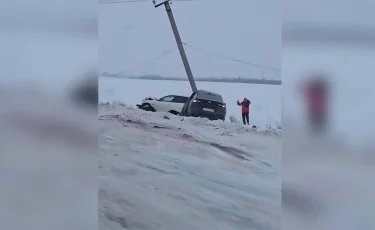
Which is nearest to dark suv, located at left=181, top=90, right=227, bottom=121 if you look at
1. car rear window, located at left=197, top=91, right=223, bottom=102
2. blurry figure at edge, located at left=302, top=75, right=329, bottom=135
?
car rear window, located at left=197, top=91, right=223, bottom=102

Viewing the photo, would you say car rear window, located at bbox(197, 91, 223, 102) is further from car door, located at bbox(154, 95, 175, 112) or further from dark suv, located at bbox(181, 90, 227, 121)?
car door, located at bbox(154, 95, 175, 112)

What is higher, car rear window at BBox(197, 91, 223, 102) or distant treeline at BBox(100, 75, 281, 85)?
distant treeline at BBox(100, 75, 281, 85)

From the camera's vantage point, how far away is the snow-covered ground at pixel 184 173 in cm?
216

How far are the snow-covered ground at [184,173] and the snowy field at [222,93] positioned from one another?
6 cm

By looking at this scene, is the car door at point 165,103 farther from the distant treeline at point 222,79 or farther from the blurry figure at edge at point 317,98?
the blurry figure at edge at point 317,98

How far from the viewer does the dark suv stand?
2.22 meters

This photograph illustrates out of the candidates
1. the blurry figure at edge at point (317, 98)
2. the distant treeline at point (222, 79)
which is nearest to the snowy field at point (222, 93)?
the distant treeline at point (222, 79)

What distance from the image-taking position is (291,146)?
2.13 meters

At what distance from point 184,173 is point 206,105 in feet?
1.18

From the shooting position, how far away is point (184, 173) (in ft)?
7.27

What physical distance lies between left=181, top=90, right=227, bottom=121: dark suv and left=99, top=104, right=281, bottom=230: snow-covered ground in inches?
1.6

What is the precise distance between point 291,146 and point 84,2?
1.26 metres

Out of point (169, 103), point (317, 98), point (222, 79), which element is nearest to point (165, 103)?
point (169, 103)

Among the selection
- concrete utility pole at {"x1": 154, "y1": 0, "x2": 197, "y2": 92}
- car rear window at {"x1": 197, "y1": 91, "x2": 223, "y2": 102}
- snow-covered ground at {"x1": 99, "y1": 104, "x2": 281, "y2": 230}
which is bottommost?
snow-covered ground at {"x1": 99, "y1": 104, "x2": 281, "y2": 230}
